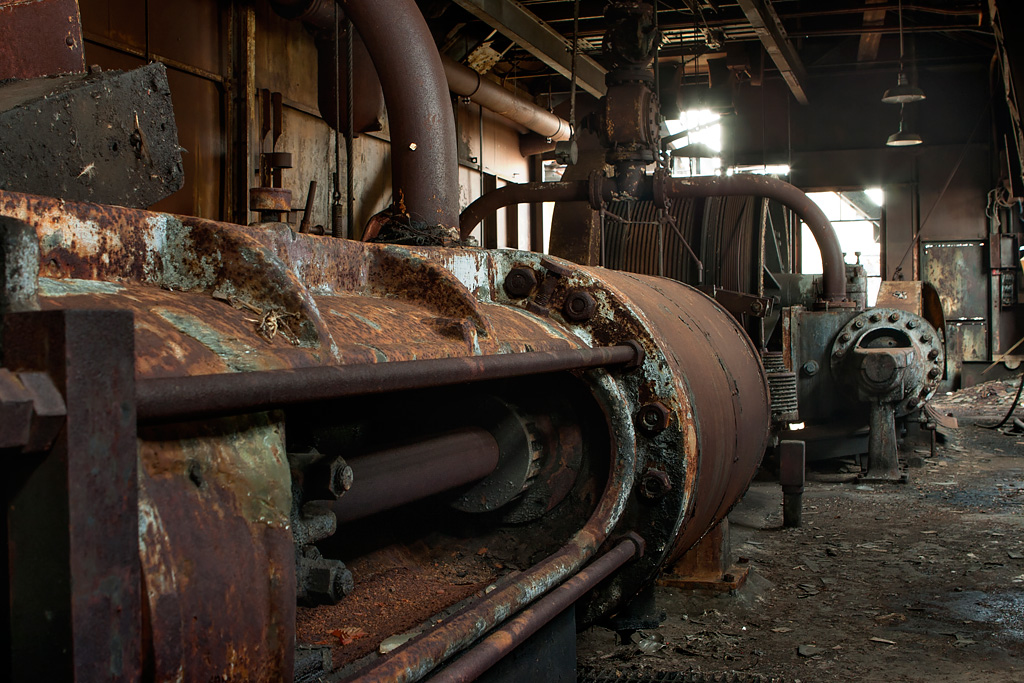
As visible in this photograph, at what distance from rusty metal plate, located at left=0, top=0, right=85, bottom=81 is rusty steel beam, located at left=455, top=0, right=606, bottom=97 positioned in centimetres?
497

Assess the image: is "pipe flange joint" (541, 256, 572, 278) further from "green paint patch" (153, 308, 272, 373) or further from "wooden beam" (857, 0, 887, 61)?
"wooden beam" (857, 0, 887, 61)

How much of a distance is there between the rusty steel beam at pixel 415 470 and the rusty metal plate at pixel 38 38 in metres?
0.84

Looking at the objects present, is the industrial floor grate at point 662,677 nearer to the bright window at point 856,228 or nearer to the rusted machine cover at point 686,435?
the rusted machine cover at point 686,435

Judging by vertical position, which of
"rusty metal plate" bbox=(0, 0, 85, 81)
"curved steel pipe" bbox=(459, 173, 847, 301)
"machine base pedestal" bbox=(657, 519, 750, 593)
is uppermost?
"curved steel pipe" bbox=(459, 173, 847, 301)

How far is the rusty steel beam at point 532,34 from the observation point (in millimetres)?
6646

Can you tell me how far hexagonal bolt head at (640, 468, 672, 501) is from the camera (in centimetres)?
199

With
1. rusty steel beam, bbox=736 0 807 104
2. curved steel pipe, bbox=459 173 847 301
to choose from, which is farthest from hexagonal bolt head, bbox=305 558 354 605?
rusty steel beam, bbox=736 0 807 104

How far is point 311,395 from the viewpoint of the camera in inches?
38.3

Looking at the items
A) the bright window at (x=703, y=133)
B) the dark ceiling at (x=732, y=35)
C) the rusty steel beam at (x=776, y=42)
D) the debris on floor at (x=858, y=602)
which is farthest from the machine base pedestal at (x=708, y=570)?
the bright window at (x=703, y=133)

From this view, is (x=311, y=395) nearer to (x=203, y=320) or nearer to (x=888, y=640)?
(x=203, y=320)

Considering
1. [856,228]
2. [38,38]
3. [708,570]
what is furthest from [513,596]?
[856,228]

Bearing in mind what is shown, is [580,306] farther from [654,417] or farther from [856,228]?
[856,228]

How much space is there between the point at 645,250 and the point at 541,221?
14.2ft

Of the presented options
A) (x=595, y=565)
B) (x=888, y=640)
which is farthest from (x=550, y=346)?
(x=888, y=640)
